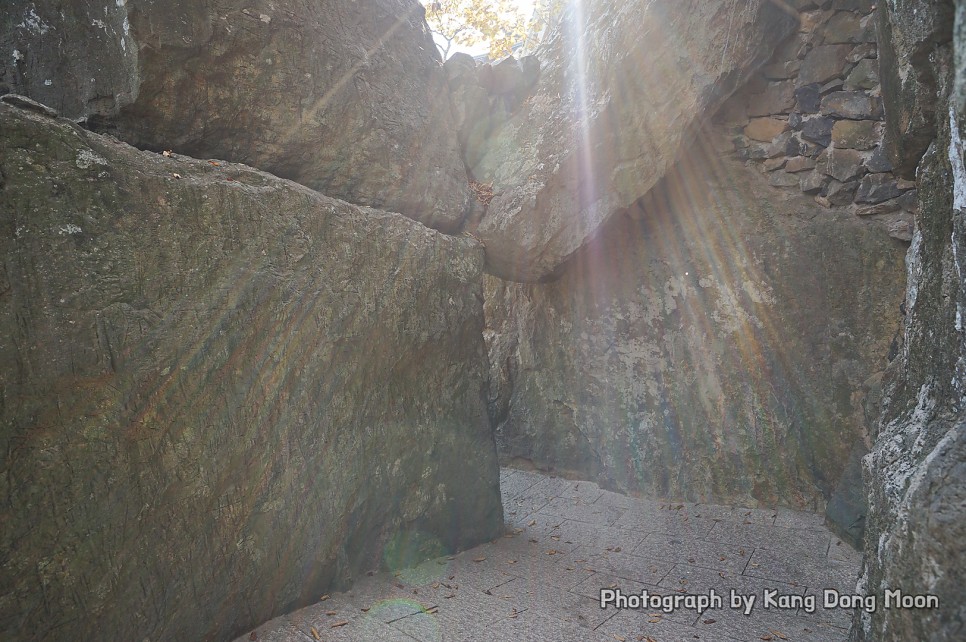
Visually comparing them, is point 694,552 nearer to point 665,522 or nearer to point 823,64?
point 665,522

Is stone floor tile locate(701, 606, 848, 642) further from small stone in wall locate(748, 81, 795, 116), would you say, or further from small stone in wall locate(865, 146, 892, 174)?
small stone in wall locate(748, 81, 795, 116)

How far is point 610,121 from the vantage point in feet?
14.4

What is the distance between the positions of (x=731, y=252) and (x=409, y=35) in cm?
276

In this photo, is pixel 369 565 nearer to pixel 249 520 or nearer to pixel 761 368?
pixel 249 520

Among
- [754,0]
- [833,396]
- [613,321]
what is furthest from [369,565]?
[754,0]

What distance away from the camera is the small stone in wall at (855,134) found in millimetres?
3994

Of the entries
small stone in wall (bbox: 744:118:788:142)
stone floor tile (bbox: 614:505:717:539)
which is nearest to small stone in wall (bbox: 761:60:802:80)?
small stone in wall (bbox: 744:118:788:142)

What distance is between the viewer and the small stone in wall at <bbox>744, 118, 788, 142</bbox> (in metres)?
4.35

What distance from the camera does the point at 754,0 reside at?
405cm

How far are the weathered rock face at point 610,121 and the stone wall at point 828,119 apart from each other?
0.21 meters

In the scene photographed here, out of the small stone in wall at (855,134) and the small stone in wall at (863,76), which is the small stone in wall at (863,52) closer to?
the small stone in wall at (863,76)

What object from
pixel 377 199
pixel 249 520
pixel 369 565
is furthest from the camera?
pixel 377 199

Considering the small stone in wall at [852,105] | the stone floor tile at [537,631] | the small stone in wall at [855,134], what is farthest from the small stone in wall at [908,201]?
the stone floor tile at [537,631]

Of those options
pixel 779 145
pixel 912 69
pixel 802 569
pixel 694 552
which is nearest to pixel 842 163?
pixel 779 145
